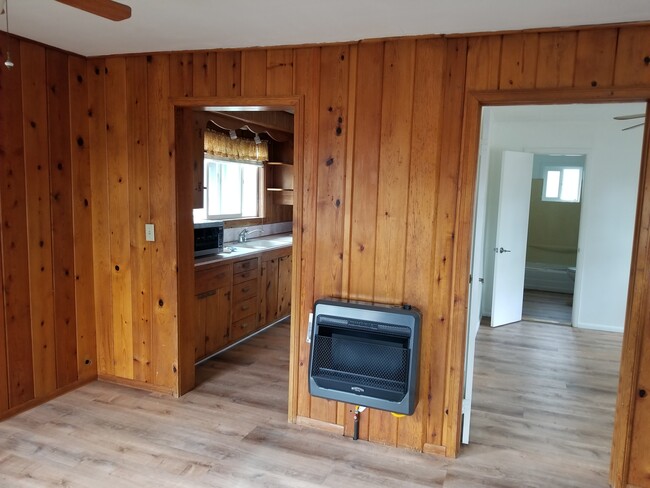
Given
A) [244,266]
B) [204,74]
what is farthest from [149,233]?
[244,266]

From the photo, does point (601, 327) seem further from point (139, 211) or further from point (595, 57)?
point (139, 211)

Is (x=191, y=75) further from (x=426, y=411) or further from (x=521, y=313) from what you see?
(x=521, y=313)

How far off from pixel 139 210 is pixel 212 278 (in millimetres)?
921

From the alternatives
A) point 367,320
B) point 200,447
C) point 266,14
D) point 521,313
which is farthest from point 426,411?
point 521,313

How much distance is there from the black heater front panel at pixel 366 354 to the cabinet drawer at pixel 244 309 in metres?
1.85

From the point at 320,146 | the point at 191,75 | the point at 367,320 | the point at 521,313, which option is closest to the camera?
the point at 367,320

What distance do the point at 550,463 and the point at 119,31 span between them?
3.45 metres

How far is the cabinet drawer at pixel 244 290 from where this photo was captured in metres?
4.43

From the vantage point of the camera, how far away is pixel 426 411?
280 cm

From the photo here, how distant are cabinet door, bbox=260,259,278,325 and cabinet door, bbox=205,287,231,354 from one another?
2.11 ft

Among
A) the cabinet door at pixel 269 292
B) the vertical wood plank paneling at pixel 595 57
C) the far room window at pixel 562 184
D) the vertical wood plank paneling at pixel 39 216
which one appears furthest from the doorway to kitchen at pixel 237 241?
the far room window at pixel 562 184

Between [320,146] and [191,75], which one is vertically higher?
[191,75]

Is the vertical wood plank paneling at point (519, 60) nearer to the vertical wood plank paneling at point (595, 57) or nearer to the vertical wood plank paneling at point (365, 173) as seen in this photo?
the vertical wood plank paneling at point (595, 57)

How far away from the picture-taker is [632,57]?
232 cm
